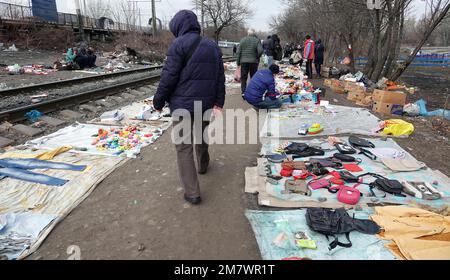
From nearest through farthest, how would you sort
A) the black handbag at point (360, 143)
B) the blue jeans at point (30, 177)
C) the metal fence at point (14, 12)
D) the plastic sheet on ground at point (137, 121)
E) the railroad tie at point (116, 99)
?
the blue jeans at point (30, 177)
the black handbag at point (360, 143)
the plastic sheet on ground at point (137, 121)
the railroad tie at point (116, 99)
the metal fence at point (14, 12)

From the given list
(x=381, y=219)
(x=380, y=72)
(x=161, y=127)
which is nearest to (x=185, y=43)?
(x=381, y=219)

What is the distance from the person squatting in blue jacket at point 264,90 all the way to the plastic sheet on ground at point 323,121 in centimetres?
37

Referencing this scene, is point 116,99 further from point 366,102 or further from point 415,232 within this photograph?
point 415,232

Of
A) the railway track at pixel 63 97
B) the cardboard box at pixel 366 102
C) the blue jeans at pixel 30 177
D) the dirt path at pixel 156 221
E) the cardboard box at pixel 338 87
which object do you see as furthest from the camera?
the cardboard box at pixel 338 87

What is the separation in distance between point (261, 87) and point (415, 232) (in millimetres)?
5229

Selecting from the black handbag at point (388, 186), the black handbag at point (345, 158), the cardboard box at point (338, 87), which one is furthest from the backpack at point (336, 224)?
the cardboard box at point (338, 87)

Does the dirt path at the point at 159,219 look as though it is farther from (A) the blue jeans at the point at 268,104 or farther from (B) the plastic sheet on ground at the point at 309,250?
(A) the blue jeans at the point at 268,104

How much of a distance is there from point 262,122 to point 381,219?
404 centimetres

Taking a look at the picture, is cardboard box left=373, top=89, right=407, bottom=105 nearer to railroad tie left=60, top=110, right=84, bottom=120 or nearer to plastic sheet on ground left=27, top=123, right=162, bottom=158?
plastic sheet on ground left=27, top=123, right=162, bottom=158

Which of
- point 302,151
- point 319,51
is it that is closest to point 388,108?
point 302,151

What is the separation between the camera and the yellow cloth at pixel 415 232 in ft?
8.29
